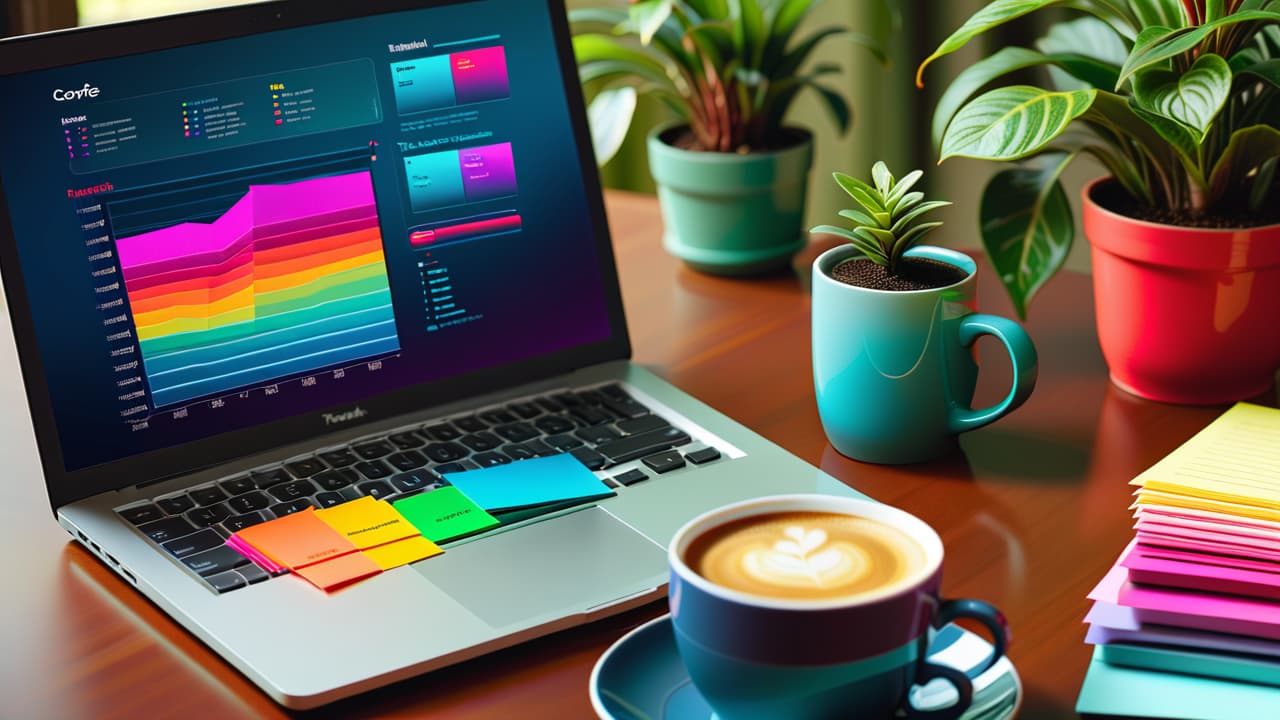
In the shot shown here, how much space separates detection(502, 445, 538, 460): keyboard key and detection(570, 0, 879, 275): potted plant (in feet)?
1.28

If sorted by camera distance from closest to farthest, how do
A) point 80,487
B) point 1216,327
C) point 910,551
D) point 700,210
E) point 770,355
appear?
point 910,551
point 80,487
point 1216,327
point 770,355
point 700,210

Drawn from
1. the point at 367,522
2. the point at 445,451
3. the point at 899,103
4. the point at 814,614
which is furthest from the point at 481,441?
the point at 899,103

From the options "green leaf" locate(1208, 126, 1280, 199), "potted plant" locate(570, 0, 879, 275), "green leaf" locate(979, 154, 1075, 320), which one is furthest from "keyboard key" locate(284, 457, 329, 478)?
"green leaf" locate(1208, 126, 1280, 199)

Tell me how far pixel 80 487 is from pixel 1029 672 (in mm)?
608

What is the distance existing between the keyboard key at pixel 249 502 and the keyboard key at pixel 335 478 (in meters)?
0.04

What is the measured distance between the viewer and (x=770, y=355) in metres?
1.14

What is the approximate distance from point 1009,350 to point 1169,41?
0.74ft

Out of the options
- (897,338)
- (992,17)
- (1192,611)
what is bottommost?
(1192,611)

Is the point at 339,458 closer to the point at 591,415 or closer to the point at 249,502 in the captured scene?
the point at 249,502

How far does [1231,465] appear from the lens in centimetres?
77

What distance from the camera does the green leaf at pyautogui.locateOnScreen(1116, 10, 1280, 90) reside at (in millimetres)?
823

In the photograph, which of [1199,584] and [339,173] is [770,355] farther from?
[1199,584]

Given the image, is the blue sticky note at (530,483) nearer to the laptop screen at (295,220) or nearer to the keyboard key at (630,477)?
the keyboard key at (630,477)

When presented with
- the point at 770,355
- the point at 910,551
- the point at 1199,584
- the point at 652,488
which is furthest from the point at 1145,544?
the point at 770,355
